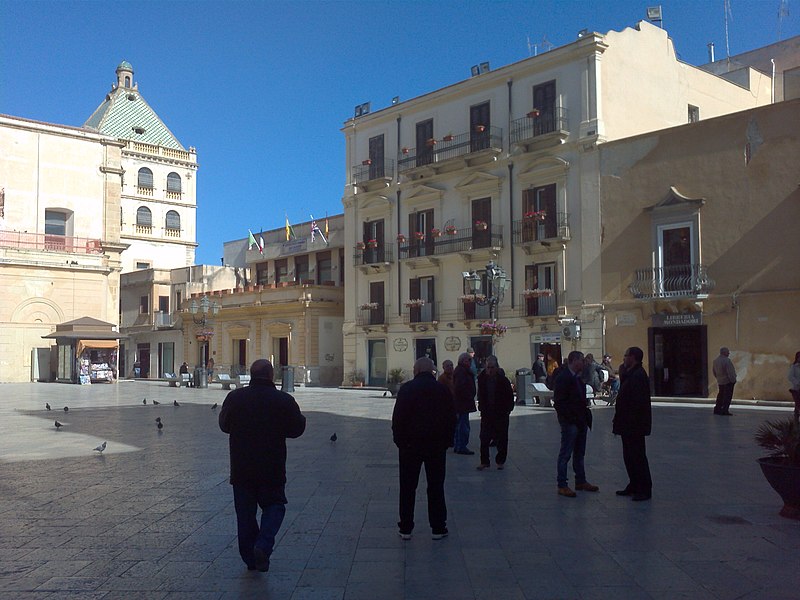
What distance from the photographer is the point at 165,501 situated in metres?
8.32

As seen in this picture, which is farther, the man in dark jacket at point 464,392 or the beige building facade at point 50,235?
the beige building facade at point 50,235

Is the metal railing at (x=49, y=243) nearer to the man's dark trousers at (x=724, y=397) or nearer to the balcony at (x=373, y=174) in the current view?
the balcony at (x=373, y=174)

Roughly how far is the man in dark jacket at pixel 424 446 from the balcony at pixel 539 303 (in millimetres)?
24173

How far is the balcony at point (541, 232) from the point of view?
2995 centimetres

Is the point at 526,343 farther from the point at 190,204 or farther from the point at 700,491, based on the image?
the point at 190,204

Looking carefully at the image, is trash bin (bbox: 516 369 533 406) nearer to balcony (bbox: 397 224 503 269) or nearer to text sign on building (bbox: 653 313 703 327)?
text sign on building (bbox: 653 313 703 327)

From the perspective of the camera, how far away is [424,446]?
259 inches

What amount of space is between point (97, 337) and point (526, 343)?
22.8 m

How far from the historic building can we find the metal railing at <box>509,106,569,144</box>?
5cm

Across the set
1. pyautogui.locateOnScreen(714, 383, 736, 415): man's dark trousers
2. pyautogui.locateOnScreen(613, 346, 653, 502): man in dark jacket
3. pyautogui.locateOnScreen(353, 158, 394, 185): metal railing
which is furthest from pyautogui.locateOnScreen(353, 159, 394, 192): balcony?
pyautogui.locateOnScreen(613, 346, 653, 502): man in dark jacket

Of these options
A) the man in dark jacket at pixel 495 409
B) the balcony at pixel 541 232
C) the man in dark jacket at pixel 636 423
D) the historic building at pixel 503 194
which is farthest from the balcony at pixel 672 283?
the man in dark jacket at pixel 636 423

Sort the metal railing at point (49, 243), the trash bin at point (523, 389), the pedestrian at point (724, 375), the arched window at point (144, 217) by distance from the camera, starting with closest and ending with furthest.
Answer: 1. the pedestrian at point (724, 375)
2. the trash bin at point (523, 389)
3. the metal railing at point (49, 243)
4. the arched window at point (144, 217)

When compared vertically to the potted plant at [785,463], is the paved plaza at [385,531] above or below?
below

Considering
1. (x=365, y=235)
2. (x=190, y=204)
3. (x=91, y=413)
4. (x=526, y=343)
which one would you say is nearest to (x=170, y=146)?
(x=190, y=204)
